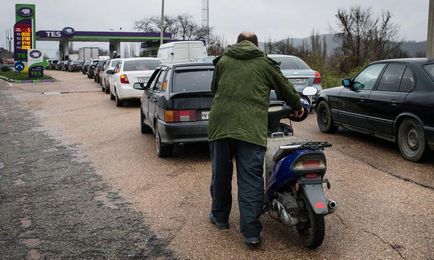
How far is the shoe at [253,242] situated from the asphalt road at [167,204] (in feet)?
0.17

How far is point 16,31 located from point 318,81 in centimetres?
3030

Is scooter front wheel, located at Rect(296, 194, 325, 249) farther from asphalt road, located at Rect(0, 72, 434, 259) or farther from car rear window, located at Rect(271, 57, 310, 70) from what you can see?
car rear window, located at Rect(271, 57, 310, 70)

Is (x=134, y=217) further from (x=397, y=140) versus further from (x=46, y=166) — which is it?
(x=397, y=140)

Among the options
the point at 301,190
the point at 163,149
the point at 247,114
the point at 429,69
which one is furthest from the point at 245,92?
the point at 429,69

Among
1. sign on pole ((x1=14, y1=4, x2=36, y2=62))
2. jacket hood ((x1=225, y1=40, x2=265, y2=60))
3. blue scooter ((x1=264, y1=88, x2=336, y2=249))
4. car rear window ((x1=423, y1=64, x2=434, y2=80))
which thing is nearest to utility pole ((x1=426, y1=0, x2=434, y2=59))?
car rear window ((x1=423, y1=64, x2=434, y2=80))

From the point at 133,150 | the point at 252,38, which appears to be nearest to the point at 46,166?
the point at 133,150

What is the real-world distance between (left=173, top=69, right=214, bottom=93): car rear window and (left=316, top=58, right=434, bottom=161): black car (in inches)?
100

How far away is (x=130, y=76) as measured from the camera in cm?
1596

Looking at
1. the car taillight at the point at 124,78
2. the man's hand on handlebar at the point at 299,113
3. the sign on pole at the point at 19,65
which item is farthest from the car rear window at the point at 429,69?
the sign on pole at the point at 19,65

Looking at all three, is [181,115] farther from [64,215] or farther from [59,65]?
[59,65]

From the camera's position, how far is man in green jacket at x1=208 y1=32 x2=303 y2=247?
425 centimetres

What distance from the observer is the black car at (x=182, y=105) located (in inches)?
300

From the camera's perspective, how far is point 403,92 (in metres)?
7.53

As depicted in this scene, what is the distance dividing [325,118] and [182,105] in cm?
365
